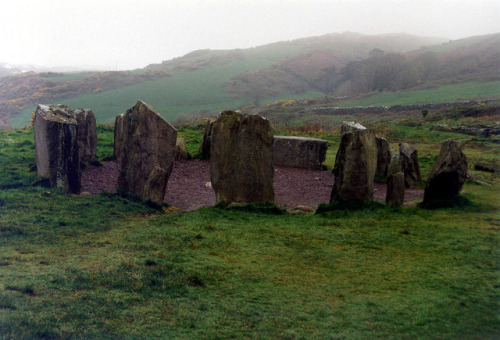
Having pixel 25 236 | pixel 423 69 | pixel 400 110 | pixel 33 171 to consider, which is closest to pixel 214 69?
pixel 423 69

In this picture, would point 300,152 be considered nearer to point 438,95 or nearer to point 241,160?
point 241,160

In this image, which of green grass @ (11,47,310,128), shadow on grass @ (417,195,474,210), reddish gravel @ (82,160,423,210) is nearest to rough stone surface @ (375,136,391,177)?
reddish gravel @ (82,160,423,210)

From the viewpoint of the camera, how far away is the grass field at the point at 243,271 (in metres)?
4.12

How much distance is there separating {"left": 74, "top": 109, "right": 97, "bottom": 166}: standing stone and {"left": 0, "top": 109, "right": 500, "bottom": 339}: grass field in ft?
15.4

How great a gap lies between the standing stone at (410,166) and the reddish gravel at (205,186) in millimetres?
515

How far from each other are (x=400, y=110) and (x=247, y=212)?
33874mm

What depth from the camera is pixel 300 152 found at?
1688 cm

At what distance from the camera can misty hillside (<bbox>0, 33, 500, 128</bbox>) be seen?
4984 centimetres

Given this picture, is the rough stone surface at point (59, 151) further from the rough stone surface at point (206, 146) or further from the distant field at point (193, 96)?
the distant field at point (193, 96)

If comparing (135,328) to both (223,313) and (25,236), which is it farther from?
(25,236)

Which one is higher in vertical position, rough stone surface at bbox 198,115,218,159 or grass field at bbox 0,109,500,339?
rough stone surface at bbox 198,115,218,159

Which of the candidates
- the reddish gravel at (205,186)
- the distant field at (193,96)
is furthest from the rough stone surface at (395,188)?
the distant field at (193,96)

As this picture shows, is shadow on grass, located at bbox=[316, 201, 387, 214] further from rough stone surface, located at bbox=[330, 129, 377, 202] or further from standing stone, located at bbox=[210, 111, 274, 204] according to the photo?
standing stone, located at bbox=[210, 111, 274, 204]

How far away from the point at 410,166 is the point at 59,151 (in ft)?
33.1
